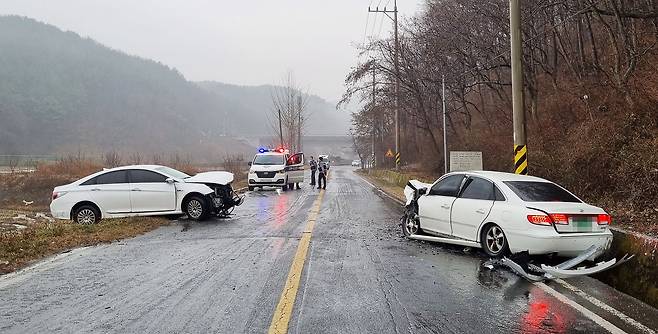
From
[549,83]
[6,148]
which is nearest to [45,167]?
[549,83]

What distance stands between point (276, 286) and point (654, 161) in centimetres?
979

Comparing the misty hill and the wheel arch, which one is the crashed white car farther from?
the misty hill

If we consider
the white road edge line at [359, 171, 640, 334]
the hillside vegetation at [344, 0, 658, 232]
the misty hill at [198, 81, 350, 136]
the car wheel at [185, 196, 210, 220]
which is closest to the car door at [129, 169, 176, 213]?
the car wheel at [185, 196, 210, 220]

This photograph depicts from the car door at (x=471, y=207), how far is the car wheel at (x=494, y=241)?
17cm

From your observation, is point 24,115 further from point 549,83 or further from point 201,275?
point 201,275

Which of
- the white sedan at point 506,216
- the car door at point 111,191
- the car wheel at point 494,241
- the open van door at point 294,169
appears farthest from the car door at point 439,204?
the open van door at point 294,169

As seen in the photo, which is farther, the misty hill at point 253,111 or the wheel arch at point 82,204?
the misty hill at point 253,111

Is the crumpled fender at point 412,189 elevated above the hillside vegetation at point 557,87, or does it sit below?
below

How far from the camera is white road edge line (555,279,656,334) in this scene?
5051mm

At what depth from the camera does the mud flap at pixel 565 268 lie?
22.3 ft

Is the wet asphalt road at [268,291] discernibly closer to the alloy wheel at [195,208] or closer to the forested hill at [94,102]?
the alloy wheel at [195,208]

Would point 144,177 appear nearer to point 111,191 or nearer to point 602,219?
point 111,191

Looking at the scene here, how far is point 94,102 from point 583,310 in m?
130

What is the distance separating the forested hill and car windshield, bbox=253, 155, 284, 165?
82.7 meters
